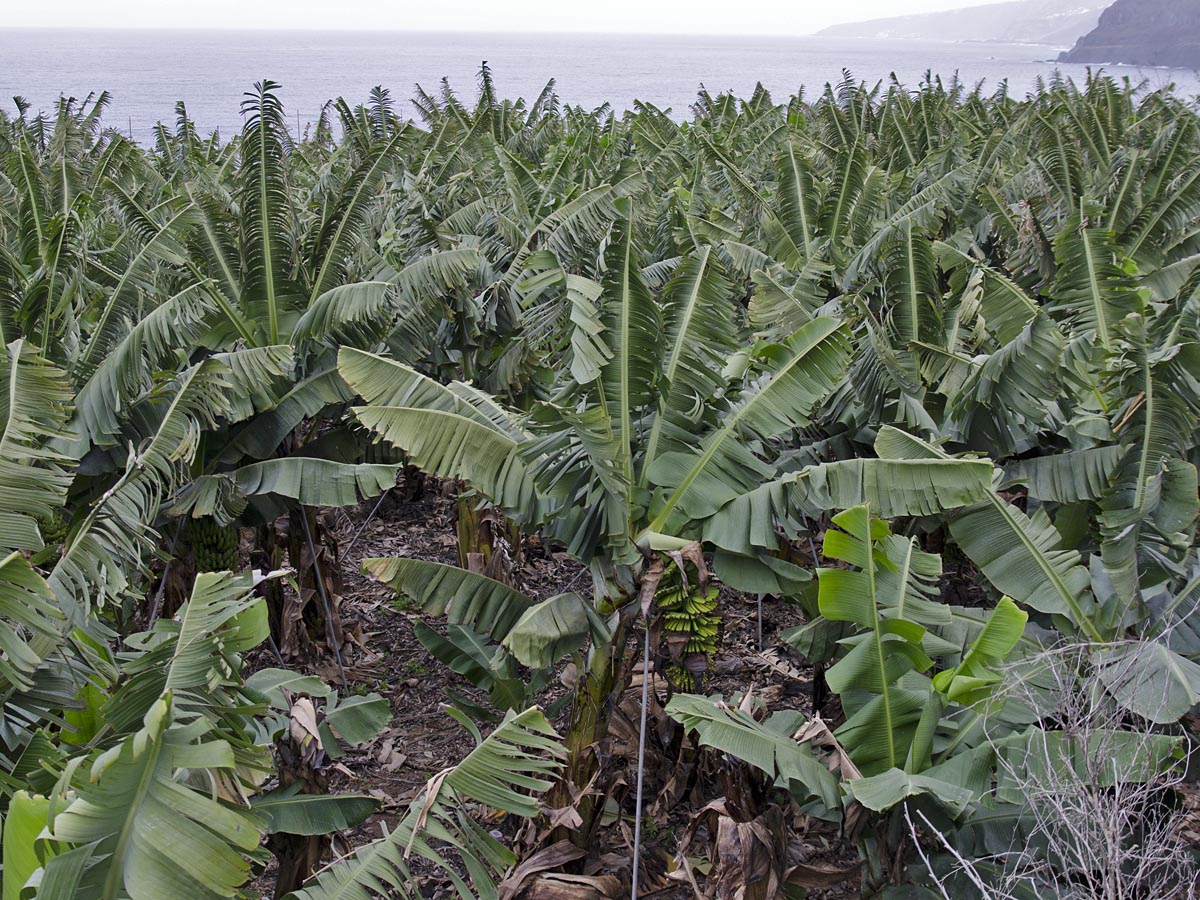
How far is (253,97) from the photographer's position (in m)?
6.54

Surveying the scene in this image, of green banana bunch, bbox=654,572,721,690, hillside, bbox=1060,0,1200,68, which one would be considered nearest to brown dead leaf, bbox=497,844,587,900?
green banana bunch, bbox=654,572,721,690

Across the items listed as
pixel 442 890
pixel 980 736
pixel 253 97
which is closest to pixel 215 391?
pixel 253 97

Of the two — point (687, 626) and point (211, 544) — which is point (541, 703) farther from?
point (211, 544)

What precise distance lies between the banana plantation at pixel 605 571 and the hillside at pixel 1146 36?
3675 inches

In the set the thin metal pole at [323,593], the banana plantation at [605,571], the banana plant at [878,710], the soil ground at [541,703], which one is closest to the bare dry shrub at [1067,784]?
the banana plantation at [605,571]

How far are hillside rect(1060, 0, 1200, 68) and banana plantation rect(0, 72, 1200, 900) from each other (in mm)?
93338

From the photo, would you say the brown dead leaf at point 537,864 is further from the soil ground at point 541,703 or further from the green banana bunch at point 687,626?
the green banana bunch at point 687,626

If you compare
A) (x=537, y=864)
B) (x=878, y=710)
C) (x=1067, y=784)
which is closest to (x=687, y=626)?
(x=878, y=710)

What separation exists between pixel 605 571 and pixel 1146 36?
140 m

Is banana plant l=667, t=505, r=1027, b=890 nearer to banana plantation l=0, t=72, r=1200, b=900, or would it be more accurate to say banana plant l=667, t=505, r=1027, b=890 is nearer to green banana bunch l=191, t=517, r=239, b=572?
banana plantation l=0, t=72, r=1200, b=900

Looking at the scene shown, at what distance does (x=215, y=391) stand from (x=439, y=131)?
10654 mm

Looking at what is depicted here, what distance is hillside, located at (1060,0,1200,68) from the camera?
319ft

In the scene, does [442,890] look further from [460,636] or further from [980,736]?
[980,736]

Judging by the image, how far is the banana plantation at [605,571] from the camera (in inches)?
146
